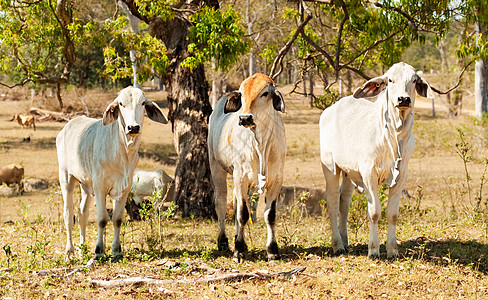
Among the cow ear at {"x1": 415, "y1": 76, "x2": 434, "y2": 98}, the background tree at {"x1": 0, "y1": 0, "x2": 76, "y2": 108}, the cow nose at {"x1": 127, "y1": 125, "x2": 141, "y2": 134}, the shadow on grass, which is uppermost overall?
the background tree at {"x1": 0, "y1": 0, "x2": 76, "y2": 108}

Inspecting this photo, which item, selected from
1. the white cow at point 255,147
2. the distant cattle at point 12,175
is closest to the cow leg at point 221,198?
the white cow at point 255,147

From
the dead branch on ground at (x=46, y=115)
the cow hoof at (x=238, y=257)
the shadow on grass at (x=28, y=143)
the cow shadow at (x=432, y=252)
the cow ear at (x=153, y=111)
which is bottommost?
the cow shadow at (x=432, y=252)

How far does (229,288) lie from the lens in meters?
5.85

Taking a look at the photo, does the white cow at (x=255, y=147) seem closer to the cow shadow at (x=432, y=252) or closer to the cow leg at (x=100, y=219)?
the cow shadow at (x=432, y=252)

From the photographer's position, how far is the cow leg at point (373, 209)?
642 cm

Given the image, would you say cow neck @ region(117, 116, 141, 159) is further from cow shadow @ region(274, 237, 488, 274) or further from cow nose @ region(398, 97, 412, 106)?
cow nose @ region(398, 97, 412, 106)

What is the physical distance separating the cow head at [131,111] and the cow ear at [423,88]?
291 cm

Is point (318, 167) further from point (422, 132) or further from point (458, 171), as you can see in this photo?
point (422, 132)

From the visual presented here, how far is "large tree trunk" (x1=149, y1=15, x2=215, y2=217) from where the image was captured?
11.1 m

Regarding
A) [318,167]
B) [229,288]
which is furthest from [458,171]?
[229,288]

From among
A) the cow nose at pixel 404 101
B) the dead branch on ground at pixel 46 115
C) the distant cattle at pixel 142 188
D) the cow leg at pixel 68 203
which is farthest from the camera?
the dead branch on ground at pixel 46 115

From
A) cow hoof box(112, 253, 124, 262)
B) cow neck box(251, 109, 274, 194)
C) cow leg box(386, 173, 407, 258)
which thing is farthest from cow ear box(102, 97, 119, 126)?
cow leg box(386, 173, 407, 258)

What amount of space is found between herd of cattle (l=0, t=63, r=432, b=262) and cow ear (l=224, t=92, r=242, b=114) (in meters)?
0.01

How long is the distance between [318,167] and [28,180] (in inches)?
367
